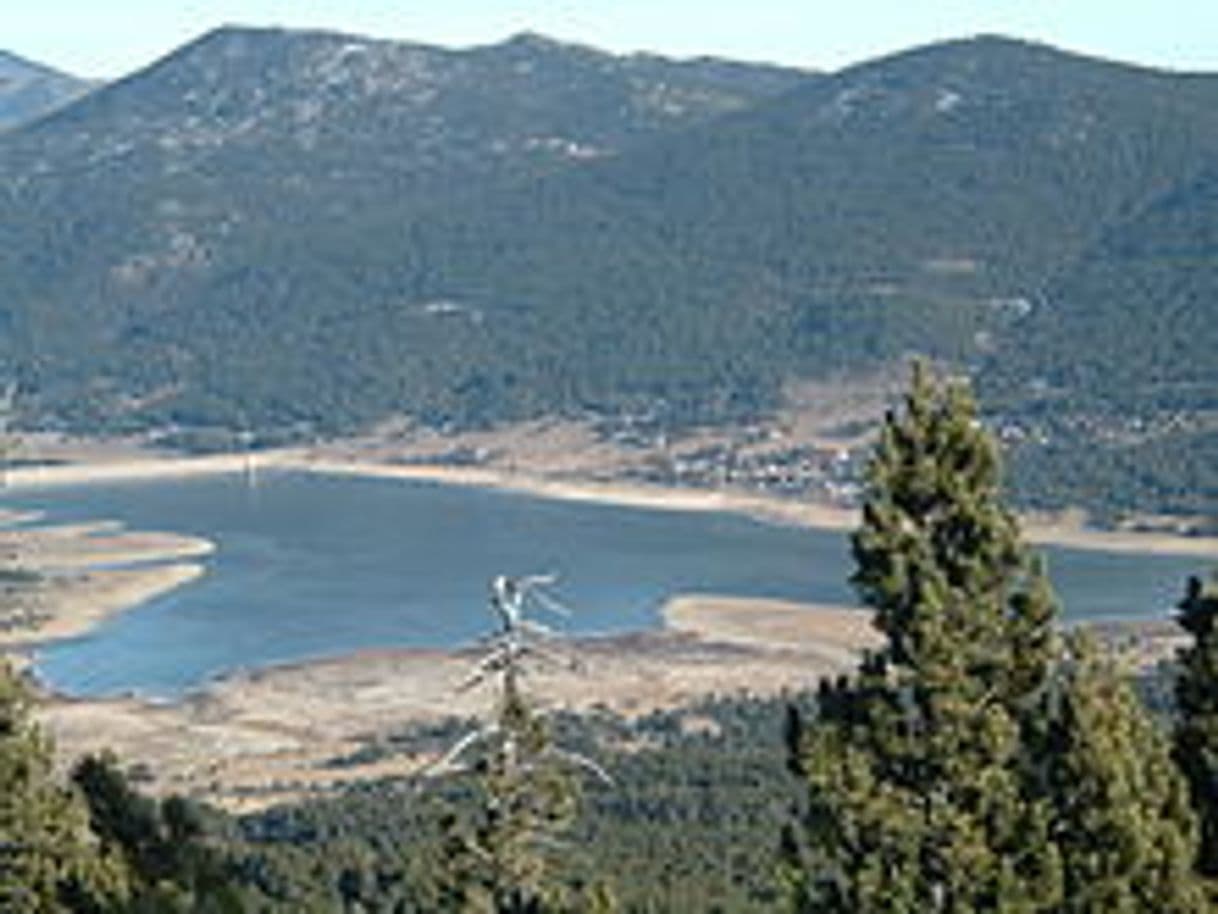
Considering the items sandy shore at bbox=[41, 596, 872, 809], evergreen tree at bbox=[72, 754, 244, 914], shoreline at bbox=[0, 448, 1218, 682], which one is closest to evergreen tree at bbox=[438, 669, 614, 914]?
evergreen tree at bbox=[72, 754, 244, 914]

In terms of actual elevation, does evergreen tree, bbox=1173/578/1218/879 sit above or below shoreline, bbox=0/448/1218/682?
above

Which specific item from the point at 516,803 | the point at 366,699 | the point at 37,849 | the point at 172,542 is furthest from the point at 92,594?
the point at 516,803

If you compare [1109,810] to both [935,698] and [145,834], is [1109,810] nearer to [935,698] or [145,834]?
[935,698]

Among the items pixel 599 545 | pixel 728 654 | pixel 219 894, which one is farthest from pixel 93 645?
pixel 219 894

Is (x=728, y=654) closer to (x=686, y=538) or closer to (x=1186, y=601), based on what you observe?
(x=686, y=538)

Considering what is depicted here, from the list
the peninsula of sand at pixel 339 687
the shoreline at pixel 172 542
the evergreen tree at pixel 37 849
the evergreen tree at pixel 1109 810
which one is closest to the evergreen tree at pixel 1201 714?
the evergreen tree at pixel 1109 810

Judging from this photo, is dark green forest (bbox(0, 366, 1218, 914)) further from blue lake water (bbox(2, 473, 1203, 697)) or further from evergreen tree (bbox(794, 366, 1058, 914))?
blue lake water (bbox(2, 473, 1203, 697))
